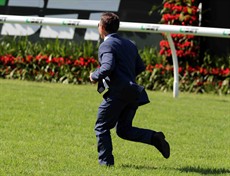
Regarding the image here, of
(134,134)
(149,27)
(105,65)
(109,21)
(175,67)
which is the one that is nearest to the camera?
(105,65)

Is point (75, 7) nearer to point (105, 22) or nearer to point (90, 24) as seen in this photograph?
point (90, 24)

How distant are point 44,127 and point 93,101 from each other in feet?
8.92

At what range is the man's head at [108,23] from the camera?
6.68 m

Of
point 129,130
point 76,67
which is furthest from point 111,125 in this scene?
point 76,67

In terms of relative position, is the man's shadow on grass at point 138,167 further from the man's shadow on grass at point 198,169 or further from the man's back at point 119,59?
the man's back at point 119,59

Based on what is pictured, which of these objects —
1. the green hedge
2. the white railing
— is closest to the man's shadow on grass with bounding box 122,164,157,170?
the white railing

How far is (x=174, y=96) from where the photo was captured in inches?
498

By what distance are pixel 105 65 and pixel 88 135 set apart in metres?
2.18

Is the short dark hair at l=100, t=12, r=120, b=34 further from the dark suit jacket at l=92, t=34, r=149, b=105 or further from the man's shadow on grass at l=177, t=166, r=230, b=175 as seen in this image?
the man's shadow on grass at l=177, t=166, r=230, b=175

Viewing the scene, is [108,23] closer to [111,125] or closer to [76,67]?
[111,125]

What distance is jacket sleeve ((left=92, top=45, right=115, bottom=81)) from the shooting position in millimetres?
6508

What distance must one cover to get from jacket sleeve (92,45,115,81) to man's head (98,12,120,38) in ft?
0.57

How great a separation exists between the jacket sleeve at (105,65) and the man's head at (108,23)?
17 centimetres

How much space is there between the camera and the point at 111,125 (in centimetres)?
674
